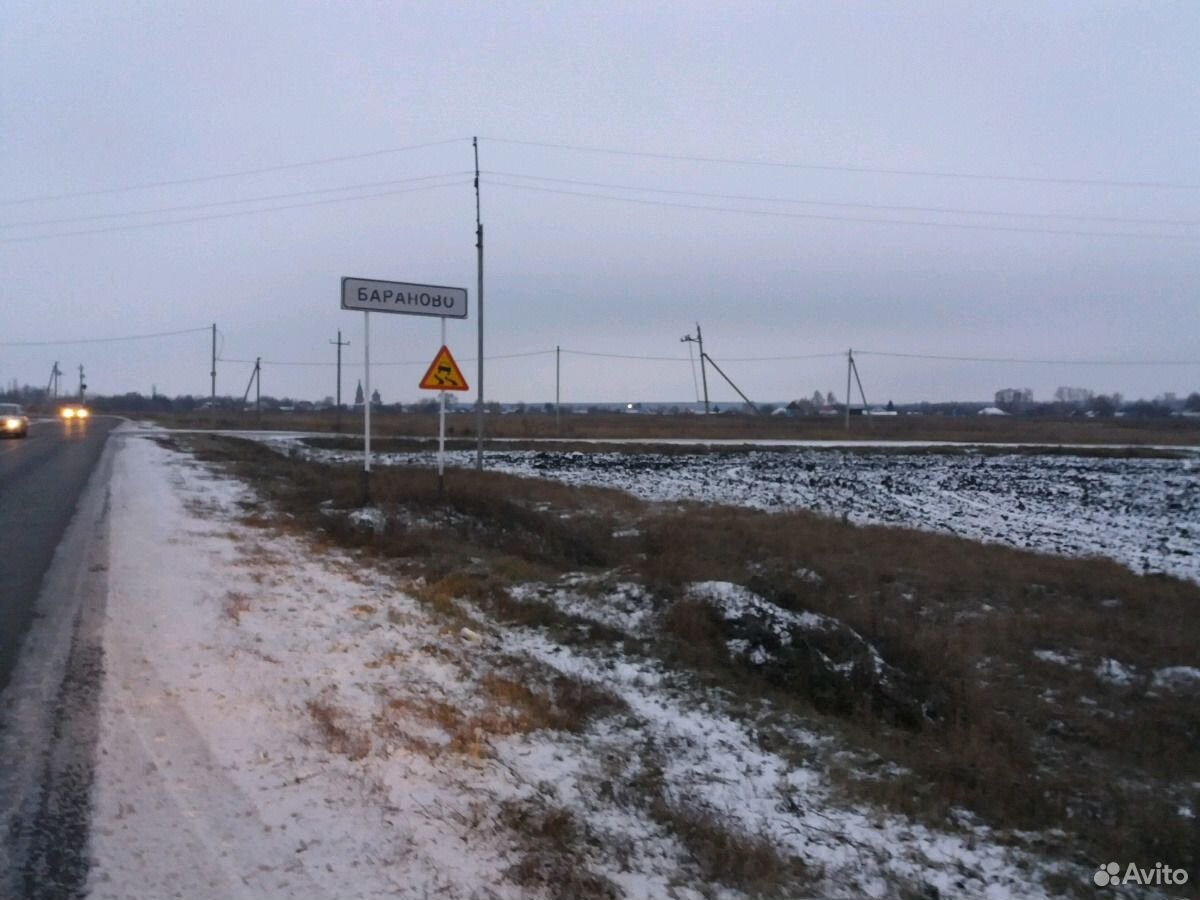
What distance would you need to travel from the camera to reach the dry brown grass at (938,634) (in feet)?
23.0

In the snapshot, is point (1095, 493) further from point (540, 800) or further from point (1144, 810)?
point (540, 800)

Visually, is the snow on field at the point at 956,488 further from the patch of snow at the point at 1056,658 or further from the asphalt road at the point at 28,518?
the asphalt road at the point at 28,518

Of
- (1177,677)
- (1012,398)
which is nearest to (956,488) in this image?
(1177,677)

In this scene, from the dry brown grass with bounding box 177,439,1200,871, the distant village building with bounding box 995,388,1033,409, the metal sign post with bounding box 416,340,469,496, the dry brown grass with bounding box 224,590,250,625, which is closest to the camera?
the dry brown grass with bounding box 177,439,1200,871

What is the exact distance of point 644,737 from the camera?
7449mm

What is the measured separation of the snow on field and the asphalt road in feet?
32.9

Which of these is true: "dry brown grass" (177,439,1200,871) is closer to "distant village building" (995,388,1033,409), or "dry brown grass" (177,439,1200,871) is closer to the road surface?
the road surface

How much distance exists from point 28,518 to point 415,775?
13.4 m

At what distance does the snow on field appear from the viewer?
20.2 meters

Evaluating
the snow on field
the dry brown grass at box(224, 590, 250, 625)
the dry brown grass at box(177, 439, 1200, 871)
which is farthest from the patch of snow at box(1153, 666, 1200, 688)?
the dry brown grass at box(224, 590, 250, 625)

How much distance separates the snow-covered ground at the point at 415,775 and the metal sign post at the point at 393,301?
8611 mm

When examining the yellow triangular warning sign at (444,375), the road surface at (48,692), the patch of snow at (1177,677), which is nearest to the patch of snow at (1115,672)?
the patch of snow at (1177,677)

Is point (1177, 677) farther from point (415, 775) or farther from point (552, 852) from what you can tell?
point (415, 775)

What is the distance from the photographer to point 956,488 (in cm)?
3083
